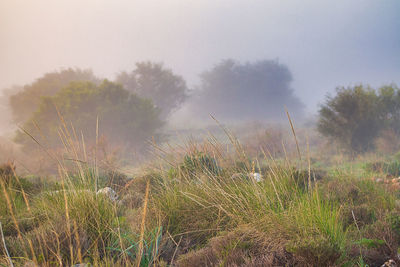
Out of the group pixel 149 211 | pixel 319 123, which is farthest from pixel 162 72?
pixel 149 211

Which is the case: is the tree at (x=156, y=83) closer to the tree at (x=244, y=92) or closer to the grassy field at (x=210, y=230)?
the tree at (x=244, y=92)

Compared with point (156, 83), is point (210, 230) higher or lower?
lower

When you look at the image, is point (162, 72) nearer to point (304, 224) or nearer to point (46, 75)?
point (46, 75)

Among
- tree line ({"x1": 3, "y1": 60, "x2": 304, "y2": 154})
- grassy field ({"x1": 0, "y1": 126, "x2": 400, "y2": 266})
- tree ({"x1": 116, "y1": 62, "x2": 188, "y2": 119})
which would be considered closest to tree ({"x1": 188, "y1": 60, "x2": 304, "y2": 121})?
tree line ({"x1": 3, "y1": 60, "x2": 304, "y2": 154})

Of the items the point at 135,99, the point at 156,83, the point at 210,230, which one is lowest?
the point at 210,230

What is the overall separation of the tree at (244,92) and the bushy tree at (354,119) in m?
21.1

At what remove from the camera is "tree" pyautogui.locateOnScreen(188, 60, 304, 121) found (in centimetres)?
4078

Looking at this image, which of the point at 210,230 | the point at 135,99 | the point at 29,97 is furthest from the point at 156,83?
the point at 210,230

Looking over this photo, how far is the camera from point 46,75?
94.2ft

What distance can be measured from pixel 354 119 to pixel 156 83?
19227 mm

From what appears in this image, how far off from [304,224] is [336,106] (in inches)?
635

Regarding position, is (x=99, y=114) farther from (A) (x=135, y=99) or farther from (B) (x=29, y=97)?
(B) (x=29, y=97)

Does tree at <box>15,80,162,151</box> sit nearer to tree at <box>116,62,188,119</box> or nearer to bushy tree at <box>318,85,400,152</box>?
tree at <box>116,62,188,119</box>

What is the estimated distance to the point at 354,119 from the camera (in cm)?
1695
